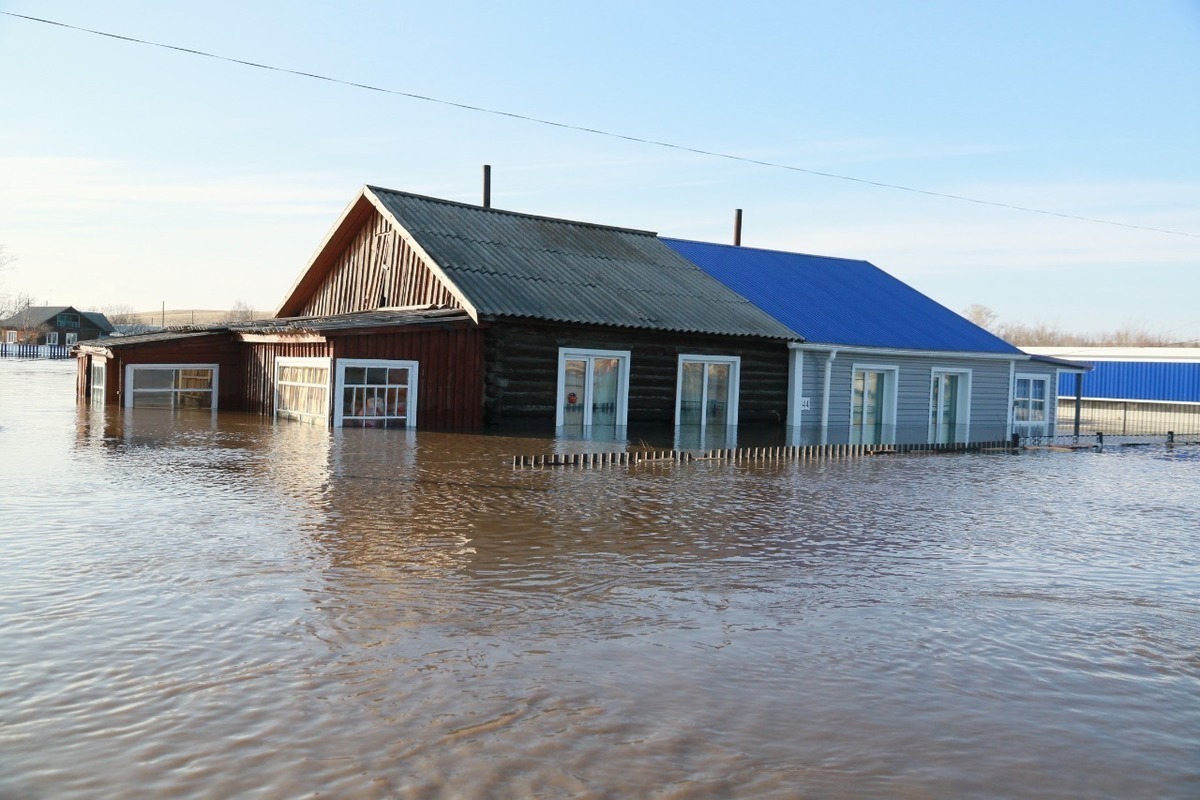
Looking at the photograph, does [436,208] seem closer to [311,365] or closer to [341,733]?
[311,365]

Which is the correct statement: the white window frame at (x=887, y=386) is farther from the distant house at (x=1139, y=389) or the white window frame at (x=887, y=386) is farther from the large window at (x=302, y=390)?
the distant house at (x=1139, y=389)

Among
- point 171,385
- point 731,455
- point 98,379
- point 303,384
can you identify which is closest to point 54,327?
point 98,379

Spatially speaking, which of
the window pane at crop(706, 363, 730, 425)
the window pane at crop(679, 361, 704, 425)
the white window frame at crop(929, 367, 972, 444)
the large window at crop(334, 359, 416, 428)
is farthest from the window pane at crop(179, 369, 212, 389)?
the white window frame at crop(929, 367, 972, 444)

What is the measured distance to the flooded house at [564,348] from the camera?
23.1m

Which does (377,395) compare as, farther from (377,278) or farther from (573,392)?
(377,278)

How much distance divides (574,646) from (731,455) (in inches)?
513

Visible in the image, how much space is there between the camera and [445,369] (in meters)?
23.3

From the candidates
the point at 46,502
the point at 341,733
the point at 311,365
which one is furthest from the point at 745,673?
the point at 311,365

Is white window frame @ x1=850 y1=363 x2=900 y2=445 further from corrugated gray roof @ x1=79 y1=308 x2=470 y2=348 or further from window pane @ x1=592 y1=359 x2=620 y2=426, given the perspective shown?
corrugated gray roof @ x1=79 y1=308 x2=470 y2=348

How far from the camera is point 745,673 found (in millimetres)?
6418

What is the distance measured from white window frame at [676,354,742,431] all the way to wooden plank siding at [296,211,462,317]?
6.20m

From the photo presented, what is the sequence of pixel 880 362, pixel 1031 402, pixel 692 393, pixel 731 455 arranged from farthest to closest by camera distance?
pixel 1031 402, pixel 880 362, pixel 692 393, pixel 731 455

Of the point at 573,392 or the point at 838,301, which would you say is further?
the point at 838,301

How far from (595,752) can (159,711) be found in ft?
7.37
